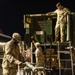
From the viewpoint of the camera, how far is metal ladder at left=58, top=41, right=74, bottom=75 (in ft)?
51.1

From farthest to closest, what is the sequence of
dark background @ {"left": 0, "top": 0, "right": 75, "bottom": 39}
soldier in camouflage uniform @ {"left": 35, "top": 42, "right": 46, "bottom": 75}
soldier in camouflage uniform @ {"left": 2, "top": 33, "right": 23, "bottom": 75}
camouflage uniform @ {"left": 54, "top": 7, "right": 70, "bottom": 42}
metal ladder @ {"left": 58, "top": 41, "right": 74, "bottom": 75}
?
dark background @ {"left": 0, "top": 0, "right": 75, "bottom": 39}
camouflage uniform @ {"left": 54, "top": 7, "right": 70, "bottom": 42}
metal ladder @ {"left": 58, "top": 41, "right": 74, "bottom": 75}
soldier in camouflage uniform @ {"left": 35, "top": 42, "right": 46, "bottom": 75}
soldier in camouflage uniform @ {"left": 2, "top": 33, "right": 23, "bottom": 75}

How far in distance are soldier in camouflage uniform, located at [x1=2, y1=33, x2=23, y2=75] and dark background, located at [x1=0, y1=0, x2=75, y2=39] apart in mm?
13151

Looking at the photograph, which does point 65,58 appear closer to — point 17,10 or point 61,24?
point 61,24

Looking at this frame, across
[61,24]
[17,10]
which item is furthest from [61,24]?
[17,10]

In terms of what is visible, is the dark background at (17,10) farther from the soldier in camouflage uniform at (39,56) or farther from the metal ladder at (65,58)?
the soldier in camouflage uniform at (39,56)

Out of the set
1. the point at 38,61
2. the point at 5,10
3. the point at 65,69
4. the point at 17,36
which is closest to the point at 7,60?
the point at 17,36

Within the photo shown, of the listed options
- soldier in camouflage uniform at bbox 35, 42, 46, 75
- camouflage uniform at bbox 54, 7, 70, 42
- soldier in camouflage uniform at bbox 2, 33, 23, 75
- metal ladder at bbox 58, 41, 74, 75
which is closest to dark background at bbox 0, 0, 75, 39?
camouflage uniform at bbox 54, 7, 70, 42

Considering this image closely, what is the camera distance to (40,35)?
16.2m

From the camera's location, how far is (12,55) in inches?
459

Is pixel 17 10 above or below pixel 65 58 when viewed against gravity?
above

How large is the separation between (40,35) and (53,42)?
1.93 feet

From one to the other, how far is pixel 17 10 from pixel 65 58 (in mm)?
10025

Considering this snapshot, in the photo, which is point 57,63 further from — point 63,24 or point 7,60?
point 7,60

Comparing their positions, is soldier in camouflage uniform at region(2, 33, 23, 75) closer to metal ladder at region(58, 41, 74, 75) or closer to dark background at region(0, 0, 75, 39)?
metal ladder at region(58, 41, 74, 75)
